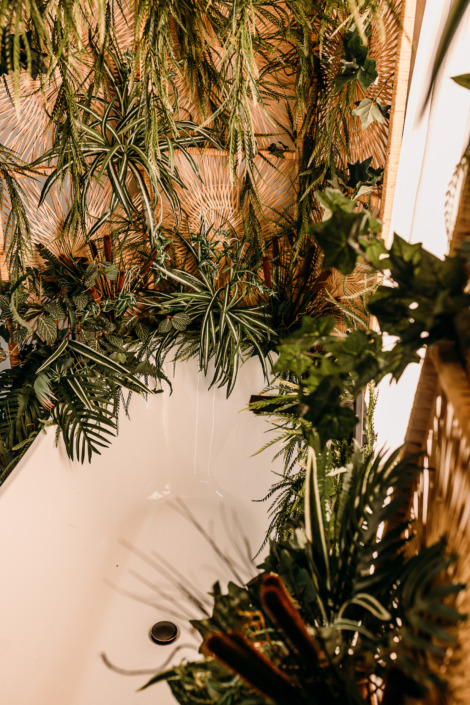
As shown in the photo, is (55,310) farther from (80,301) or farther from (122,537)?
(122,537)

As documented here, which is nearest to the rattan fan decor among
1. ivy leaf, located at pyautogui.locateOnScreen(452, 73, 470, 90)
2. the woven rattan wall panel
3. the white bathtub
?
the woven rattan wall panel

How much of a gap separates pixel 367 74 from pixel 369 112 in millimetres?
93

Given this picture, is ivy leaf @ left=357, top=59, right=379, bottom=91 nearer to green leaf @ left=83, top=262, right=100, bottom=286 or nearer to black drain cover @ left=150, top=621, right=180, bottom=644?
green leaf @ left=83, top=262, right=100, bottom=286

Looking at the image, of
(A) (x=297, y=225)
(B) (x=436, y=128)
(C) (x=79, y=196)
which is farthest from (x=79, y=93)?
(B) (x=436, y=128)

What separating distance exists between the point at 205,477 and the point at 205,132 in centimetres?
145

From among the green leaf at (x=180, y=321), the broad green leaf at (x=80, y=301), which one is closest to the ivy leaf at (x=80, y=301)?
the broad green leaf at (x=80, y=301)

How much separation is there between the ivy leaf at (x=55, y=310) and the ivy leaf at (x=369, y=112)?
1143 millimetres

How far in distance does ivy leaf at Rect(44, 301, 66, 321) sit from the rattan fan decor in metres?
1.37

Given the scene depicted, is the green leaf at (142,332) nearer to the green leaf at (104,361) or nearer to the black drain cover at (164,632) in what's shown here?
the green leaf at (104,361)

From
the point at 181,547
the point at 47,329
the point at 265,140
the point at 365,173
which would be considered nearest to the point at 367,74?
the point at 365,173

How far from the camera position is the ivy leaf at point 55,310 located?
1.77m

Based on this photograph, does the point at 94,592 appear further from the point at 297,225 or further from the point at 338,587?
the point at 297,225

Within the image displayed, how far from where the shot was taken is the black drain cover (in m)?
1.71

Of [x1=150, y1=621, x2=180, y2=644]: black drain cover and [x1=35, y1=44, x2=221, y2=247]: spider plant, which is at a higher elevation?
[x1=35, y1=44, x2=221, y2=247]: spider plant
